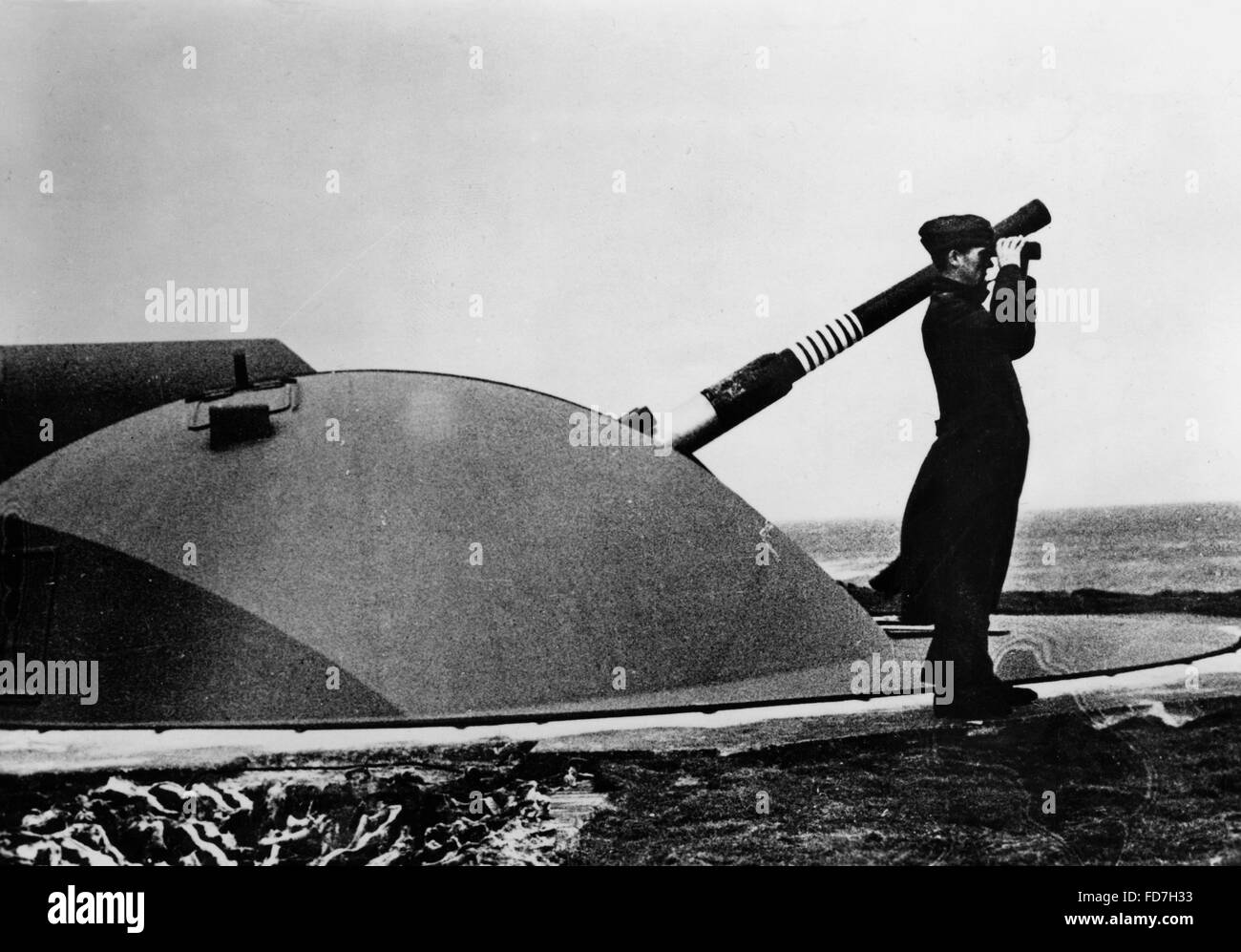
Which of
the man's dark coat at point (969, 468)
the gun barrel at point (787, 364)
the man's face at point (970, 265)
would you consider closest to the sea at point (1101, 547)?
the man's dark coat at point (969, 468)

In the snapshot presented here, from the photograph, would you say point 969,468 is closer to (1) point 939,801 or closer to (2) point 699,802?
(1) point 939,801

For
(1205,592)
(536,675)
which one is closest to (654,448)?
(536,675)

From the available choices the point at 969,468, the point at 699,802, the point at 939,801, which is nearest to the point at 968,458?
the point at 969,468

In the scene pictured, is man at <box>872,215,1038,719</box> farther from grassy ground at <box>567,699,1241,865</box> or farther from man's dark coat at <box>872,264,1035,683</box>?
grassy ground at <box>567,699,1241,865</box>

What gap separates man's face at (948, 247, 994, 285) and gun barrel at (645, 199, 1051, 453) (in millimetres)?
164

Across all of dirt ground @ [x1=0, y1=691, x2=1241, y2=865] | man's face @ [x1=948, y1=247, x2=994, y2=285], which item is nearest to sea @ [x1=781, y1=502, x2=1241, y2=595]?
dirt ground @ [x1=0, y1=691, x2=1241, y2=865]

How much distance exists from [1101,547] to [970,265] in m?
2.07

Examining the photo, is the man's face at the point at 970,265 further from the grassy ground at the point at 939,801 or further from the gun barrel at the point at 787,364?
the grassy ground at the point at 939,801

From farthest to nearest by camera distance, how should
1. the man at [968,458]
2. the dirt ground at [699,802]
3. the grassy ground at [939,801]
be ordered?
the man at [968,458]
the grassy ground at [939,801]
the dirt ground at [699,802]

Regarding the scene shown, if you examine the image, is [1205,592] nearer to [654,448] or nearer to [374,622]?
[654,448]

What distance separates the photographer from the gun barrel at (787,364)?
6555 millimetres

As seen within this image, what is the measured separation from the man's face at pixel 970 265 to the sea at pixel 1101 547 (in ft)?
4.37
